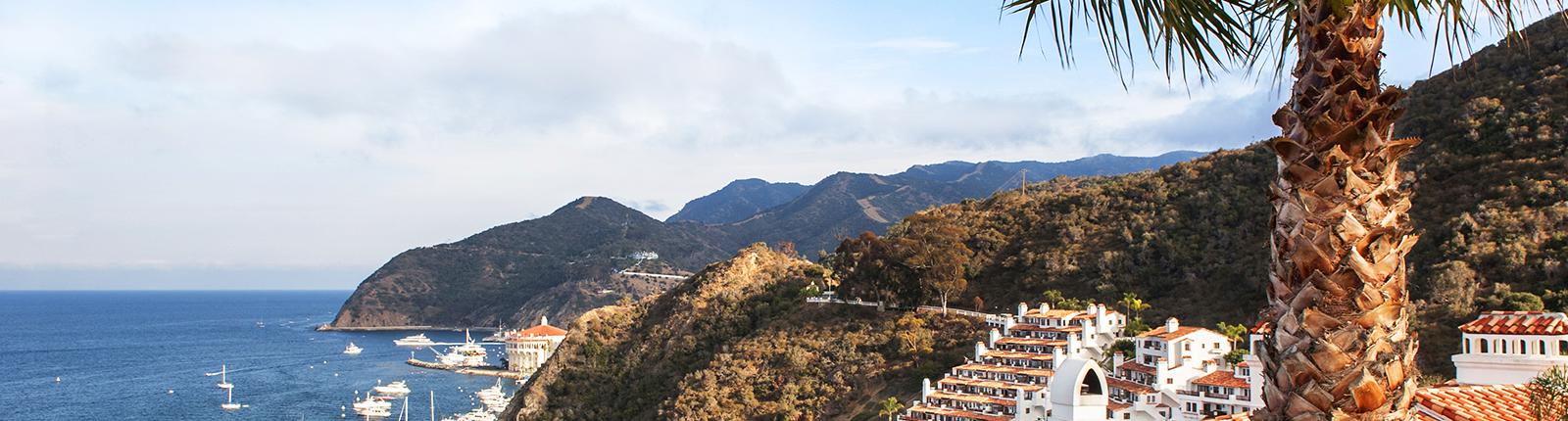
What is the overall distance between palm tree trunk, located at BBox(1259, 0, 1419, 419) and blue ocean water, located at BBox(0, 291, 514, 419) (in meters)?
68.5

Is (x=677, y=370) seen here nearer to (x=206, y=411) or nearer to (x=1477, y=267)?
(x=1477, y=267)

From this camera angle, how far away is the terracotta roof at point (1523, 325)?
1211 cm

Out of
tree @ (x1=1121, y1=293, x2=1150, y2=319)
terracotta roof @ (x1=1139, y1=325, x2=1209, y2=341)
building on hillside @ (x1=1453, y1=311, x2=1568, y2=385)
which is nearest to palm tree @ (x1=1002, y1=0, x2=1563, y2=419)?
building on hillside @ (x1=1453, y1=311, x2=1568, y2=385)

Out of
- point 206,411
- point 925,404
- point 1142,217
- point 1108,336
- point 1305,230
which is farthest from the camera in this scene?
point 206,411

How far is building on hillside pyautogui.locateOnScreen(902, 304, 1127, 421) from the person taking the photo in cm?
3266

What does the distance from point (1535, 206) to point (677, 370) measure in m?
33.7

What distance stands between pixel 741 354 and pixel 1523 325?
116 feet

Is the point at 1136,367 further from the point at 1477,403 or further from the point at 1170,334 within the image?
the point at 1477,403

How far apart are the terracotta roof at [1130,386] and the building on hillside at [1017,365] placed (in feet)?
6.51

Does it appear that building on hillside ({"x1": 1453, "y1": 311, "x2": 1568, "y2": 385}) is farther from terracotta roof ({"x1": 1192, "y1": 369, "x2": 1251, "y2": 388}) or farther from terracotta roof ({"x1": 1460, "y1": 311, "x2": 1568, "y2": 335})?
terracotta roof ({"x1": 1192, "y1": 369, "x2": 1251, "y2": 388})

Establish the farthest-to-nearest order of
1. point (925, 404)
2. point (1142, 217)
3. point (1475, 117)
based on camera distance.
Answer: point (1142, 217) → point (1475, 117) → point (925, 404)

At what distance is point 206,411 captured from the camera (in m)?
67.9

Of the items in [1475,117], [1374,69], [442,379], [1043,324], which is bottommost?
[442,379]

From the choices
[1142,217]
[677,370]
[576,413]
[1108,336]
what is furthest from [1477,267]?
[576,413]
